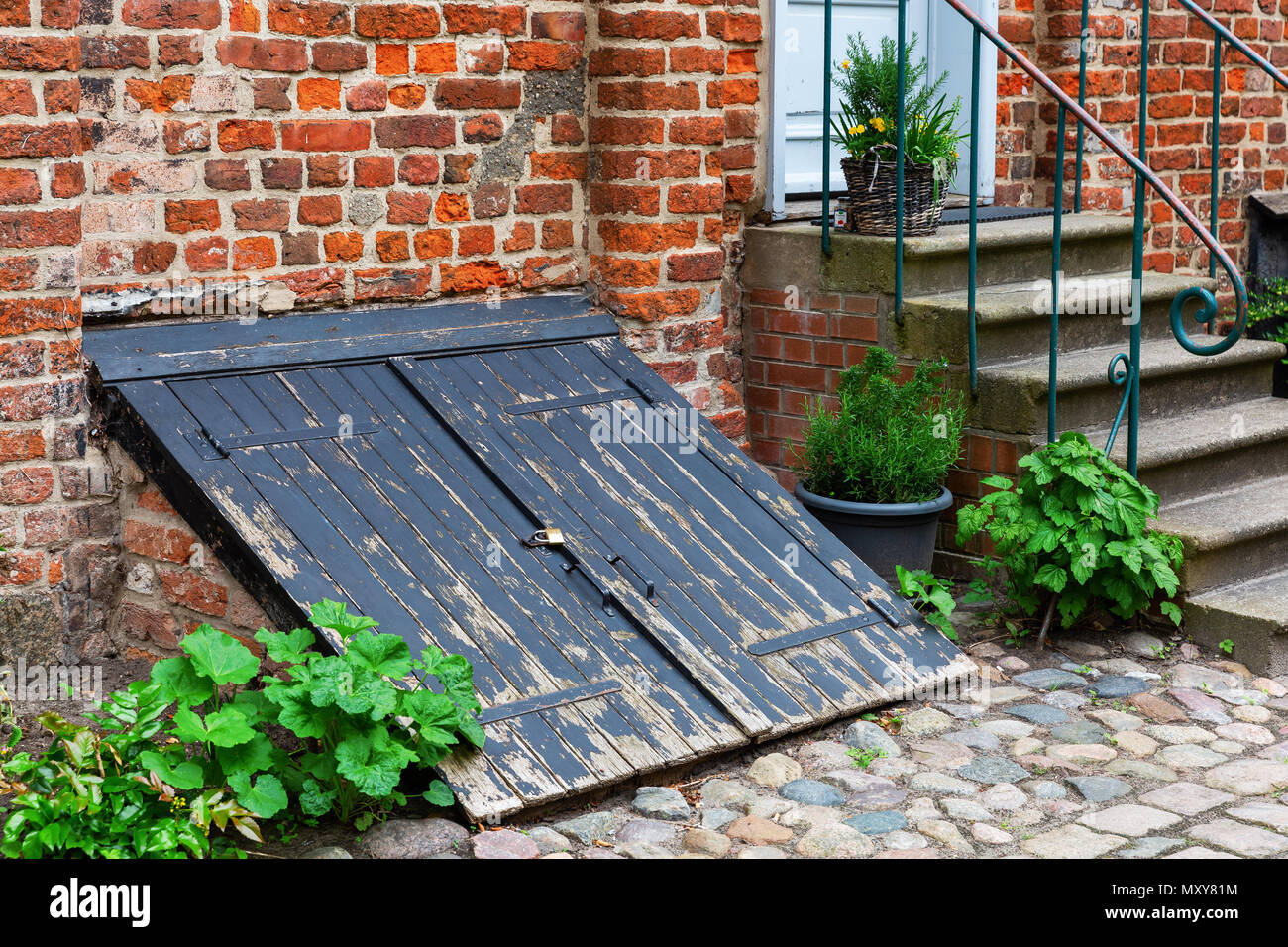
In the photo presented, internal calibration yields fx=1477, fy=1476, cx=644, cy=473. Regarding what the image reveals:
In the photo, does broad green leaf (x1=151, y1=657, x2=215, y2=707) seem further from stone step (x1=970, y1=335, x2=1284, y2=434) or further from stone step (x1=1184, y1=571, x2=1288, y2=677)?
stone step (x1=1184, y1=571, x2=1288, y2=677)

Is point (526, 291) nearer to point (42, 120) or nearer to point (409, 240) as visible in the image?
point (409, 240)

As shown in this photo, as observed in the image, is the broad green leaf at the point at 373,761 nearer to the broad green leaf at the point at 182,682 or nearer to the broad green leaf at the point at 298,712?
the broad green leaf at the point at 298,712

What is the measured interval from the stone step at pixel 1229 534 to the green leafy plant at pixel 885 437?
27.5 inches

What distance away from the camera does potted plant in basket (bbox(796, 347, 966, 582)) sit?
14.6ft

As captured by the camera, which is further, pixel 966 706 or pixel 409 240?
pixel 409 240

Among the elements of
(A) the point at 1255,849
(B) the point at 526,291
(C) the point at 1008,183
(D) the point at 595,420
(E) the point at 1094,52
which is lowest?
(A) the point at 1255,849

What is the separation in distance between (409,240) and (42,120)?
1122mm

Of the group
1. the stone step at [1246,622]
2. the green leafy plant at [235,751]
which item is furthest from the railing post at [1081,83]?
the green leafy plant at [235,751]

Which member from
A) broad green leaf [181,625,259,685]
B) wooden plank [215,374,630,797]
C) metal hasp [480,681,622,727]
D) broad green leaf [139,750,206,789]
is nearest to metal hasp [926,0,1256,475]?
metal hasp [480,681,622,727]

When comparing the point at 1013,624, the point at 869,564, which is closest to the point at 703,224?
the point at 869,564

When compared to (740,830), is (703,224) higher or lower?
higher

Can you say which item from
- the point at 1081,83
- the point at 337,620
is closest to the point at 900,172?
the point at 1081,83

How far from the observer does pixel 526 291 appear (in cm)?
468

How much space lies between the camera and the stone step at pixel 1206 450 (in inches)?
182
